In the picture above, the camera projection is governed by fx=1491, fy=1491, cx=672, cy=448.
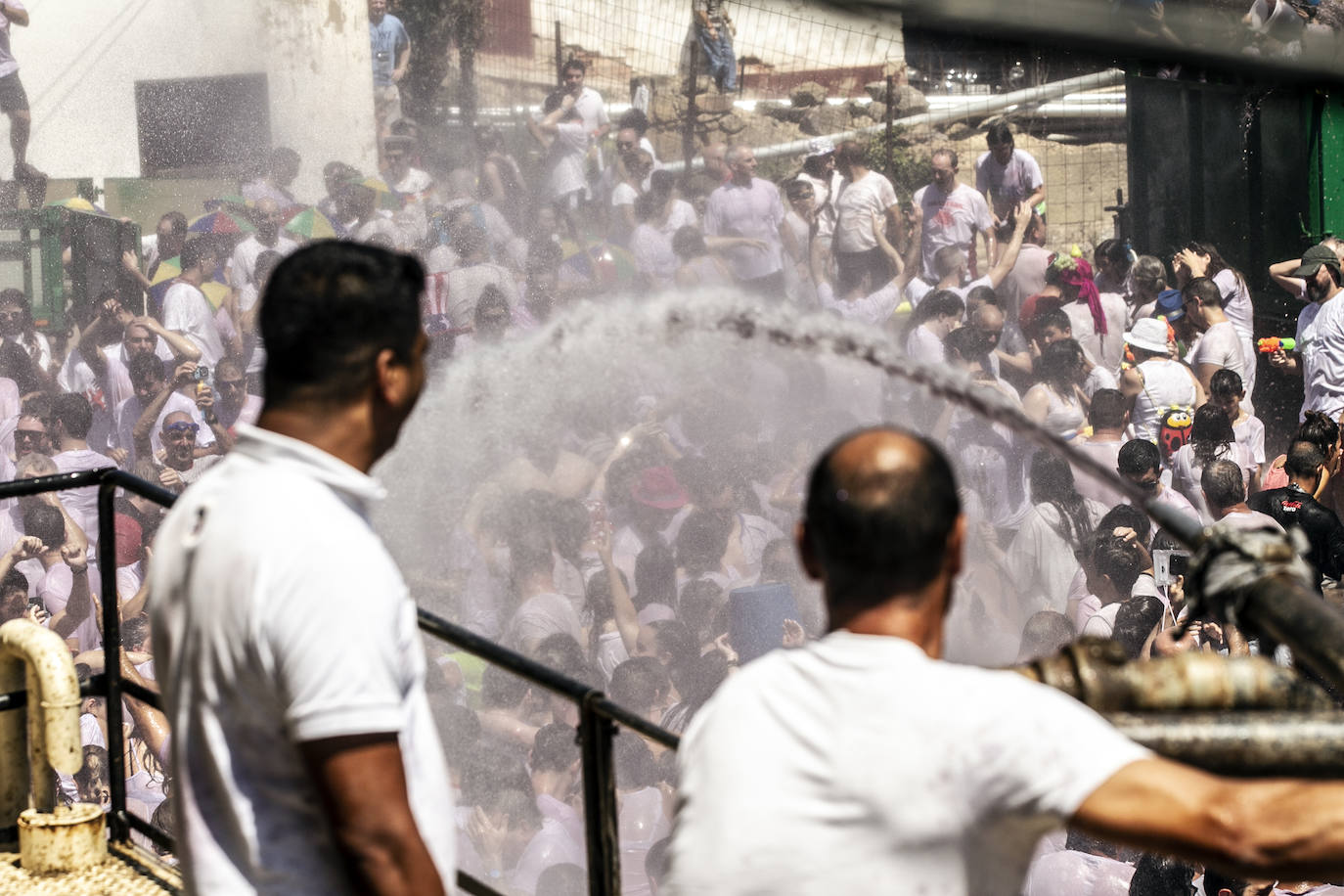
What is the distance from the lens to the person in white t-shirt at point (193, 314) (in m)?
7.79

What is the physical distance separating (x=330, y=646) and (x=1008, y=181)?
8.40m

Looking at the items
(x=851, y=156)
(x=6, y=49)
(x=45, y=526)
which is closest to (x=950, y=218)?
(x=851, y=156)

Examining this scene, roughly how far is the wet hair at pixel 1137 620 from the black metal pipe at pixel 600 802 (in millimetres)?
4228

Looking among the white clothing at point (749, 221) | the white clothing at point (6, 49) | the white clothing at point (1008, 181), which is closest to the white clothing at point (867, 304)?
the white clothing at point (749, 221)

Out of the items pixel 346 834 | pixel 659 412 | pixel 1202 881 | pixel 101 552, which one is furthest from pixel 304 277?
pixel 659 412

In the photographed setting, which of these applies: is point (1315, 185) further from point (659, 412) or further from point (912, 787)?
point (912, 787)

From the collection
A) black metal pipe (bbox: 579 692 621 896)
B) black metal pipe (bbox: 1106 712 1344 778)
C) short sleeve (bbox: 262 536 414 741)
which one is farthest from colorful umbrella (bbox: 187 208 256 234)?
black metal pipe (bbox: 1106 712 1344 778)

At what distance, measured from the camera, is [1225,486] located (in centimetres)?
662

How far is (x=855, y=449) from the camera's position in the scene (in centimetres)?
129

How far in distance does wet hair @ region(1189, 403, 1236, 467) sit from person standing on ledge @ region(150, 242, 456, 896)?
671 cm

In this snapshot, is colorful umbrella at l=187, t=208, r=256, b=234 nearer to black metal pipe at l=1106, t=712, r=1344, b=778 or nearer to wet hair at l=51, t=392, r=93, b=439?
wet hair at l=51, t=392, r=93, b=439

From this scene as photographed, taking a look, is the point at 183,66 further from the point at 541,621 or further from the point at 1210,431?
the point at 1210,431

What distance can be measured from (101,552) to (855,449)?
197 centimetres

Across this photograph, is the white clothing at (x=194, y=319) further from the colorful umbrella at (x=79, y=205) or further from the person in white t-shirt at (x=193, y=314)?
the colorful umbrella at (x=79, y=205)
